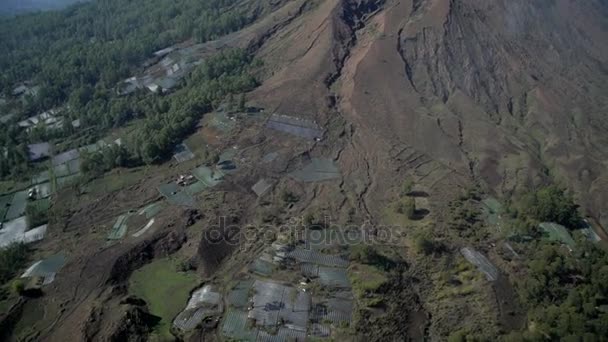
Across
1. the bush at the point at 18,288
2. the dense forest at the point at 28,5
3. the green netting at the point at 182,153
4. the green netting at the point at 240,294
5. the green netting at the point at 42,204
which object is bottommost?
the green netting at the point at 240,294

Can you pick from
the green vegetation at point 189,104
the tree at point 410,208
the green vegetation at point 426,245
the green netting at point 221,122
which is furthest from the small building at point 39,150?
the green vegetation at point 426,245

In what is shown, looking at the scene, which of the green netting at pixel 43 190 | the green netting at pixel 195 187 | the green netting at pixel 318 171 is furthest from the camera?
the green netting at pixel 43 190

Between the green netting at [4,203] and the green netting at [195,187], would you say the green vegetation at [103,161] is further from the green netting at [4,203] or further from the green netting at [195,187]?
the green netting at [195,187]

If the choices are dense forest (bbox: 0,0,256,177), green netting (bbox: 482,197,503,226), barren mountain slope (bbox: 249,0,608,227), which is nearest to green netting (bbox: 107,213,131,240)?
dense forest (bbox: 0,0,256,177)

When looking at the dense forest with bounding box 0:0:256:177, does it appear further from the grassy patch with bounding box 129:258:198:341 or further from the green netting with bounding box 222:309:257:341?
the green netting with bounding box 222:309:257:341

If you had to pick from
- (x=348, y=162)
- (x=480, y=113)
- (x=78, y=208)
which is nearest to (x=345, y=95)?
(x=348, y=162)

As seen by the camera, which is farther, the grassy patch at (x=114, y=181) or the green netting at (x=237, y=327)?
the grassy patch at (x=114, y=181)

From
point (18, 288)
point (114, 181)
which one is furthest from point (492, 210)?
point (18, 288)

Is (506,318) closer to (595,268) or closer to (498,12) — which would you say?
(595,268)
